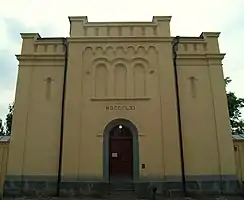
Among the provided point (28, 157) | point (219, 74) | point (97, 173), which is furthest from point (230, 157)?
point (28, 157)

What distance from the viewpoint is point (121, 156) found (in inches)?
569

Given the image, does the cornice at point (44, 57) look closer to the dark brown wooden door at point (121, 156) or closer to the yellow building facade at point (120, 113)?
the yellow building facade at point (120, 113)

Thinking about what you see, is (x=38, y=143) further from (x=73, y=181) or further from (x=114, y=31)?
(x=114, y=31)

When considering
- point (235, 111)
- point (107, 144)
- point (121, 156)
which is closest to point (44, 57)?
point (107, 144)

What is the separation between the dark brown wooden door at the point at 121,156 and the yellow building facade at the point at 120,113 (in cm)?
5

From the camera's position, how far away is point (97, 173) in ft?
→ 44.3

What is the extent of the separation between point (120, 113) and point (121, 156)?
2.28 m

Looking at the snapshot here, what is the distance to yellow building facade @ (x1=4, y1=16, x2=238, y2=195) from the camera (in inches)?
532

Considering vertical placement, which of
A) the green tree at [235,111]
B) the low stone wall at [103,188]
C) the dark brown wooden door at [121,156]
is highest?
the green tree at [235,111]

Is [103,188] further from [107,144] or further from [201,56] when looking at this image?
[201,56]

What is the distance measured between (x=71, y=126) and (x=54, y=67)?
3668 millimetres

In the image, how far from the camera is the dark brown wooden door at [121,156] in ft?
46.8


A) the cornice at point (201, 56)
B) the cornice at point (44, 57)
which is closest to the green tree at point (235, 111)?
the cornice at point (201, 56)

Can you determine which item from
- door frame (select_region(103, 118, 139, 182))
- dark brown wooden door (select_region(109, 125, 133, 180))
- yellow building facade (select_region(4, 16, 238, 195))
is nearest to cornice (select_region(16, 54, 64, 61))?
yellow building facade (select_region(4, 16, 238, 195))
